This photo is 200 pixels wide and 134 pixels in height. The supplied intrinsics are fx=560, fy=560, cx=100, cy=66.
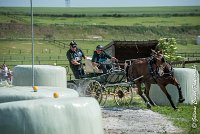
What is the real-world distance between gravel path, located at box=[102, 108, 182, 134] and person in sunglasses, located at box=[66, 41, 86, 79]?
2177 mm

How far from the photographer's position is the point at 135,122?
1454cm

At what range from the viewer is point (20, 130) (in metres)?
7.60

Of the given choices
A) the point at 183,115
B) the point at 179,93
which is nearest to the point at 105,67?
the point at 179,93

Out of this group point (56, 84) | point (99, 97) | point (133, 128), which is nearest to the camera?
point (133, 128)

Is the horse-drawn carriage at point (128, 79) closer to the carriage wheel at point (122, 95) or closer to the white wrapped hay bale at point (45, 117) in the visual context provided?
the carriage wheel at point (122, 95)

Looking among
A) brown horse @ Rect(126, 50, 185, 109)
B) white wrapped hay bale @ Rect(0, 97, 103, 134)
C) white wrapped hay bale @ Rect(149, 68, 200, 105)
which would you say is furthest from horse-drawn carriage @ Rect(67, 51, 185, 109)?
white wrapped hay bale @ Rect(0, 97, 103, 134)

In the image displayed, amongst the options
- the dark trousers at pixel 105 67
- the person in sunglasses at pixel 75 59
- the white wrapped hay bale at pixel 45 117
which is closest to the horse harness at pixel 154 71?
the dark trousers at pixel 105 67

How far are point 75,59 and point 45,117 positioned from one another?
1096 cm

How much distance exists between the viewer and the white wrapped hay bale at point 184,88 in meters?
18.9

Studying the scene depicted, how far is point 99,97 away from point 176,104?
2.54 metres

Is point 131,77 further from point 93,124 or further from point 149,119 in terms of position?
point 93,124

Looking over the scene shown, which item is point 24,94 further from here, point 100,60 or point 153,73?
point 100,60

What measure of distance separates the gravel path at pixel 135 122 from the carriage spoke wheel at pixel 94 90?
4.43 ft

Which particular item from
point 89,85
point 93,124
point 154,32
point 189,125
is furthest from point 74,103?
point 154,32
